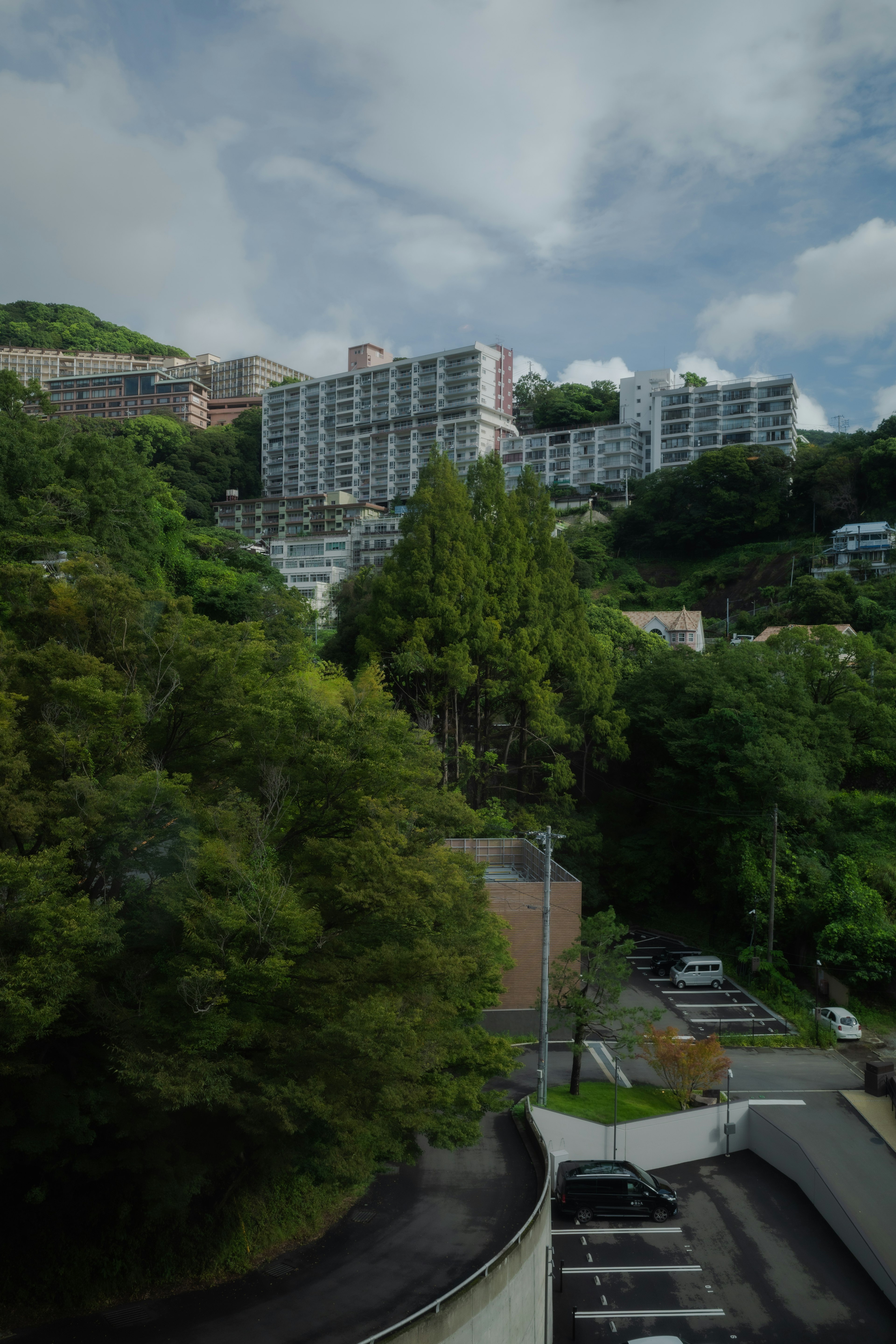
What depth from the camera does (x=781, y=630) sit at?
34500mm

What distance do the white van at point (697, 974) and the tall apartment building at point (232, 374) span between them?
87254 mm

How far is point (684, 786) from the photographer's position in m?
28.7

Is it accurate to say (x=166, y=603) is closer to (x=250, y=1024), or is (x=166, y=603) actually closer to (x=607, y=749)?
(x=250, y=1024)

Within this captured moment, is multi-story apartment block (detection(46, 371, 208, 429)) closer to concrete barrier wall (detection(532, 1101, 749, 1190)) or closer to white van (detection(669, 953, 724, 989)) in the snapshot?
white van (detection(669, 953, 724, 989))

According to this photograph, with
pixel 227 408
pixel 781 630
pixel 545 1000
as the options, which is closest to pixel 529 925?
pixel 545 1000

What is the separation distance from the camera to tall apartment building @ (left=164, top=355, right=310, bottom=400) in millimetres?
99688

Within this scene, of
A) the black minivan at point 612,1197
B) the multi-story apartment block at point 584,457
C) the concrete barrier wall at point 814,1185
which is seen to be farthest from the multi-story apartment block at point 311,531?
the black minivan at point 612,1197

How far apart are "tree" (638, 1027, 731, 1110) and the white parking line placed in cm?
404

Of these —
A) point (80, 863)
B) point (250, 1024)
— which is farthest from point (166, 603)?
point (250, 1024)

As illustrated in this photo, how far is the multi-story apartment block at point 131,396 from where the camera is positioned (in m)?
89.4

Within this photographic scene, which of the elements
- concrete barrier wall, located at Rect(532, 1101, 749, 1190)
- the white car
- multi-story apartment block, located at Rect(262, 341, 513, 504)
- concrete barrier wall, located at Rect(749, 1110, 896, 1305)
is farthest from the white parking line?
multi-story apartment block, located at Rect(262, 341, 513, 504)

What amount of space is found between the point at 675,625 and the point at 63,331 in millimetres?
85009

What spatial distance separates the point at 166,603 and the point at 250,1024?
7.12 meters

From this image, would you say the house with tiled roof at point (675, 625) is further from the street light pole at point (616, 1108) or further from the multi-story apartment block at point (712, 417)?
the street light pole at point (616, 1108)
